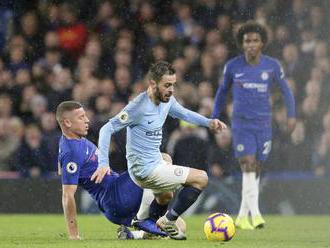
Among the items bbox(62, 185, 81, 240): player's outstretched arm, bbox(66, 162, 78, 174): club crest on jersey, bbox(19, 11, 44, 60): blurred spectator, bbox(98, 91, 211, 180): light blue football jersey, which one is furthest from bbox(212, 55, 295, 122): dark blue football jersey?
bbox(19, 11, 44, 60): blurred spectator

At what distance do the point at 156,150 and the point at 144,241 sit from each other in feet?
2.68

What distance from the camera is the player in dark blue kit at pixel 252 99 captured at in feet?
36.9

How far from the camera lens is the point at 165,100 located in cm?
850

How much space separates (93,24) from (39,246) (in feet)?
28.3

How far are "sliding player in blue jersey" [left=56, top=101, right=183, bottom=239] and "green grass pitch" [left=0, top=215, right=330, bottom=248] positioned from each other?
0.82 ft

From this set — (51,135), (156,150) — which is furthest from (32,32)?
(156,150)

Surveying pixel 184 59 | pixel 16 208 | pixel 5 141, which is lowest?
pixel 16 208

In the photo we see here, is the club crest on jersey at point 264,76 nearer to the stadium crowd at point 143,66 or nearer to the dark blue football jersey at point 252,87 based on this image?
the dark blue football jersey at point 252,87

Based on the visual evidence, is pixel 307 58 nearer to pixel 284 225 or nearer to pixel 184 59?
pixel 184 59

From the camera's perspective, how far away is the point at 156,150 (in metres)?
8.66

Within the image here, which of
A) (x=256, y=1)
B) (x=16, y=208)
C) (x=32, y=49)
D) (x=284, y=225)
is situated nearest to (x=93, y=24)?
(x=32, y=49)

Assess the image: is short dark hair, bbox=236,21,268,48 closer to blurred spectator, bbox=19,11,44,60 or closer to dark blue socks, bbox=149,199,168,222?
dark blue socks, bbox=149,199,168,222

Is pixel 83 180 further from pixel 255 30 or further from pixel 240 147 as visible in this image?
pixel 255 30

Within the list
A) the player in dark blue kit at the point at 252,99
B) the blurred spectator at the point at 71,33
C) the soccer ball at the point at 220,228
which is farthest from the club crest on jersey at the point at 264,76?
the blurred spectator at the point at 71,33
